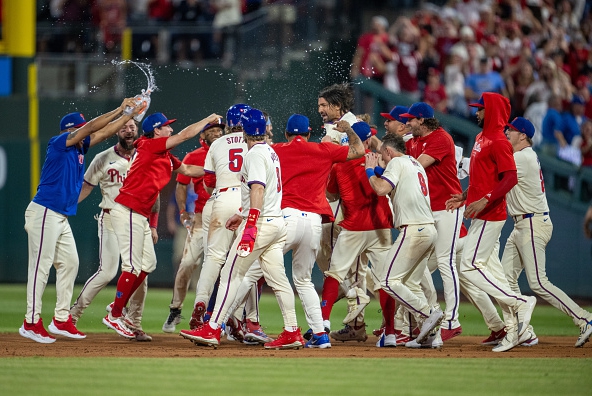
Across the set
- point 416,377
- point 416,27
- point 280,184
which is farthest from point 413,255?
point 416,27

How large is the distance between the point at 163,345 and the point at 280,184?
203cm

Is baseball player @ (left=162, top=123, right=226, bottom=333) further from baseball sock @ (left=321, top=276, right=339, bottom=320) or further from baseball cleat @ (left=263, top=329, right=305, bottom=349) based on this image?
baseball cleat @ (left=263, top=329, right=305, bottom=349)

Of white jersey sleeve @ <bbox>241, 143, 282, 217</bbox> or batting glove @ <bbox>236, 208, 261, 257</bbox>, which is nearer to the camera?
batting glove @ <bbox>236, 208, 261, 257</bbox>

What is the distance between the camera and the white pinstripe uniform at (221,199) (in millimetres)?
9430

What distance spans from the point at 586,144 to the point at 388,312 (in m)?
8.35

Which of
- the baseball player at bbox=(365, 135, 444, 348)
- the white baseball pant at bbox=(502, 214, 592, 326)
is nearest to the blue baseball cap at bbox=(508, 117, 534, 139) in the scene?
the white baseball pant at bbox=(502, 214, 592, 326)

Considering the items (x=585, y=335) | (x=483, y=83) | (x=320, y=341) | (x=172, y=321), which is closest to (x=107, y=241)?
(x=172, y=321)

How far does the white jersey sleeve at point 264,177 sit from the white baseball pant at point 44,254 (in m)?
2.07

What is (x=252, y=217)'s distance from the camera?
7902 millimetres

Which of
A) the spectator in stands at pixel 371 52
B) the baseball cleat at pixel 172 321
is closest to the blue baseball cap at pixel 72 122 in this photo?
the baseball cleat at pixel 172 321

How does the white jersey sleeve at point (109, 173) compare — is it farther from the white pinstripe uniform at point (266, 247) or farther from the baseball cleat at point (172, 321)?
the white pinstripe uniform at point (266, 247)

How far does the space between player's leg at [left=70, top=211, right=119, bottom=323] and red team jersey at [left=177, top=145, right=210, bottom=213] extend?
1.07 m

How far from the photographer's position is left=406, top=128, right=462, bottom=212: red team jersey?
9.12 metres

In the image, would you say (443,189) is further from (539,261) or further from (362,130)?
(539,261)
